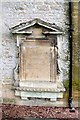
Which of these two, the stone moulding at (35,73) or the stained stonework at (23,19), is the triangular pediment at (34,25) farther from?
the stained stonework at (23,19)

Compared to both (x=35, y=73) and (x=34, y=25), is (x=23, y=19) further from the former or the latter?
(x=35, y=73)

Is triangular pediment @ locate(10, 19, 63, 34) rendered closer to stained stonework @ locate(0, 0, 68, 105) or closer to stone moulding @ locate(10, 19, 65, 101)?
stone moulding @ locate(10, 19, 65, 101)

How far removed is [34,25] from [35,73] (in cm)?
114

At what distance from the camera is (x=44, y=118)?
6.89 metres

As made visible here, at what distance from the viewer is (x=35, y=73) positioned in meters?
7.34

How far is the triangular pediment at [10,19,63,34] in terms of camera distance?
282 inches

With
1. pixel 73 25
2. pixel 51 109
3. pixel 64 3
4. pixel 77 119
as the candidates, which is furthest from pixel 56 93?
pixel 64 3

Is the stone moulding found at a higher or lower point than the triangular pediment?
lower

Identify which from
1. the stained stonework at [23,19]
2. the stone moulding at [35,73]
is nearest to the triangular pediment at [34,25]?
the stone moulding at [35,73]

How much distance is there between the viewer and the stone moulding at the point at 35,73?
7.23m

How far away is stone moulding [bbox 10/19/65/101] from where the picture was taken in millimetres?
7227

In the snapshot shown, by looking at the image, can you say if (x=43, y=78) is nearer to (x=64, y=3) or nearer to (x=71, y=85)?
(x=71, y=85)

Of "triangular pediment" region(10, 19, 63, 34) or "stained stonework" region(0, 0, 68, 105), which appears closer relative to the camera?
"triangular pediment" region(10, 19, 63, 34)

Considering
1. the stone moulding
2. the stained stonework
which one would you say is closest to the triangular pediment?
the stone moulding
